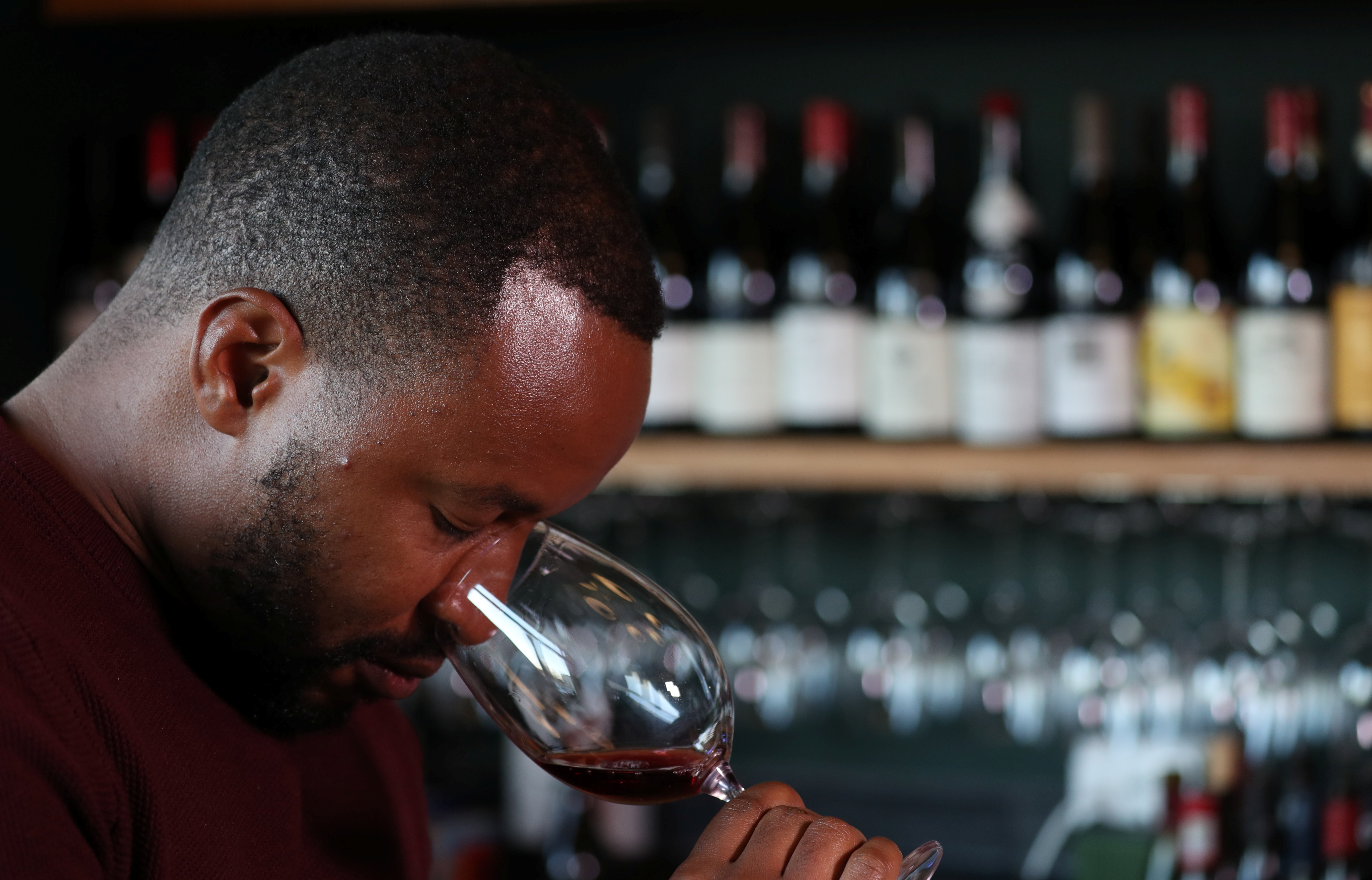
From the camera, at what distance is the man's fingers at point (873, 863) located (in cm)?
50

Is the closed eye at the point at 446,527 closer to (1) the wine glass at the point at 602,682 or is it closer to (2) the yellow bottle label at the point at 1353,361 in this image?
(1) the wine glass at the point at 602,682

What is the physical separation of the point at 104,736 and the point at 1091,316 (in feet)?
4.02

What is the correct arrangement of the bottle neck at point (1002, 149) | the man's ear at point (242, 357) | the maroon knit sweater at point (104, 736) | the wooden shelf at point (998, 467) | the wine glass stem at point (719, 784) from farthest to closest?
the bottle neck at point (1002, 149), the wooden shelf at point (998, 467), the wine glass stem at point (719, 784), the man's ear at point (242, 357), the maroon knit sweater at point (104, 736)

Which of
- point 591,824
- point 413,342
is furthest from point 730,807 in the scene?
point 591,824

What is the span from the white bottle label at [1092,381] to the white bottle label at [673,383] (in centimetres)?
37

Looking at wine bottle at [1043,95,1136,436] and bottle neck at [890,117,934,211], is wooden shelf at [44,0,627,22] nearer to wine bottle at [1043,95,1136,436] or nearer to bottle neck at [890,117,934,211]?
bottle neck at [890,117,934,211]

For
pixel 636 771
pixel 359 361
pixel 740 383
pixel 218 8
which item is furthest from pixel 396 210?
pixel 218 8

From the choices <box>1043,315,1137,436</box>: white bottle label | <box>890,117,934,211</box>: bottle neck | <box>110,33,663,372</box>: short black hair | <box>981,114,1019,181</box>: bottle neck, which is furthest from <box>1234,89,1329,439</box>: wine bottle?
<box>110,33,663,372</box>: short black hair

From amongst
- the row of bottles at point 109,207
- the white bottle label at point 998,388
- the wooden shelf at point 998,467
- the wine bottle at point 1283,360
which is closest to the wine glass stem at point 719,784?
the wooden shelf at point 998,467

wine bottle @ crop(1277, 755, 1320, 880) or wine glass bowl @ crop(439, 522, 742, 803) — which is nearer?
wine glass bowl @ crop(439, 522, 742, 803)

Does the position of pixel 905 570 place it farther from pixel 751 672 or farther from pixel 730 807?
pixel 730 807

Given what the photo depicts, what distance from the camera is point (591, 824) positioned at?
159 centimetres

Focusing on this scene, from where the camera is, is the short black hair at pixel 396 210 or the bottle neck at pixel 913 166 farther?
the bottle neck at pixel 913 166

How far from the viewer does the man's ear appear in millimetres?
511
